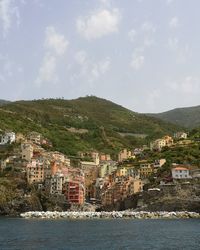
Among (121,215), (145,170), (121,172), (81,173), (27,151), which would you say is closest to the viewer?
(121,215)

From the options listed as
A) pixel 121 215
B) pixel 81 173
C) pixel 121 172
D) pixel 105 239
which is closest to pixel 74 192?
pixel 121 172

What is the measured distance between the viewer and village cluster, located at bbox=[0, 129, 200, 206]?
4483 inches

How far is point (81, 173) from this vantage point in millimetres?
136000

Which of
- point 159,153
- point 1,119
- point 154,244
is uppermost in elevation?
point 1,119

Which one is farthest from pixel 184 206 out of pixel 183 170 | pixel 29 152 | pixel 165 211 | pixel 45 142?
pixel 45 142

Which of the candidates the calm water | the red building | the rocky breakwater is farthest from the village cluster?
the calm water

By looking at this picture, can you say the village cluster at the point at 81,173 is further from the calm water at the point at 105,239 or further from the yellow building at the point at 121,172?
the calm water at the point at 105,239

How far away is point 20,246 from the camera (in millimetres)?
45844

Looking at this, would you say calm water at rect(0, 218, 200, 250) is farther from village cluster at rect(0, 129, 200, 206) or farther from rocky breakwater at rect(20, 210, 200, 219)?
village cluster at rect(0, 129, 200, 206)

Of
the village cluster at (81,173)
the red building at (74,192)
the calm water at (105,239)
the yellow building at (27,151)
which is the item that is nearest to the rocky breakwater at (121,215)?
the village cluster at (81,173)

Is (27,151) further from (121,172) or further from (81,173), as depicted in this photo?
(121,172)

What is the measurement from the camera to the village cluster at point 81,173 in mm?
113875

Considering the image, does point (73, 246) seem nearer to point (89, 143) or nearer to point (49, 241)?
point (49, 241)

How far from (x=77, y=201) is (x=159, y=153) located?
31524mm
